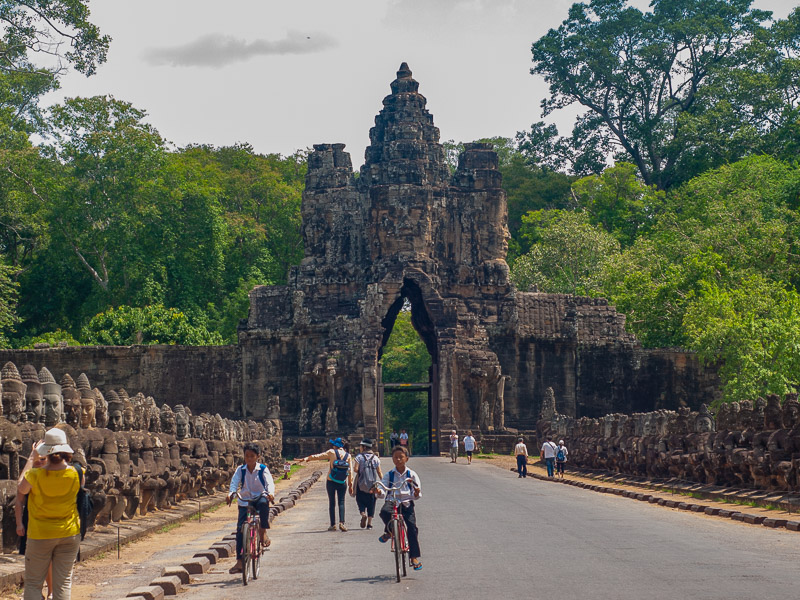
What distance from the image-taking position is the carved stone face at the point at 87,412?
52.4 ft

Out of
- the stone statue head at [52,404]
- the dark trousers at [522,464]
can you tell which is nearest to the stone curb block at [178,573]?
the stone statue head at [52,404]

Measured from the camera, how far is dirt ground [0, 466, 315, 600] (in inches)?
425

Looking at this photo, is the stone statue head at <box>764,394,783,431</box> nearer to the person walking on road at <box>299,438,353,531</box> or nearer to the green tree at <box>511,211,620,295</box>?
the person walking on road at <box>299,438,353,531</box>

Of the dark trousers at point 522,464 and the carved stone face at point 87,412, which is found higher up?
the carved stone face at point 87,412

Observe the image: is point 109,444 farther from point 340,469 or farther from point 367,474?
point 367,474

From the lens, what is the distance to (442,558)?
12648mm

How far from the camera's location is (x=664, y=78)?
77.2 meters

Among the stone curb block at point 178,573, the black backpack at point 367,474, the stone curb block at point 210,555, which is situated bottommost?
the stone curb block at point 210,555

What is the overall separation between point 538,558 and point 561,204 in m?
65.8

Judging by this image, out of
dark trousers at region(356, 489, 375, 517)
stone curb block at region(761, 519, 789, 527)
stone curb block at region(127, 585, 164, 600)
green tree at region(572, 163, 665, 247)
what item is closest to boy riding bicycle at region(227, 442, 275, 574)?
stone curb block at region(127, 585, 164, 600)

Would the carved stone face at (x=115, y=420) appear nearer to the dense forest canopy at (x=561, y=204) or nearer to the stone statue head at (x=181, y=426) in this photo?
the stone statue head at (x=181, y=426)

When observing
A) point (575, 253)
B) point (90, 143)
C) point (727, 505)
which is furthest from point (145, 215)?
point (727, 505)

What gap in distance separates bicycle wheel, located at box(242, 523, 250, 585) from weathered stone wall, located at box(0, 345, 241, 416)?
36541 millimetres

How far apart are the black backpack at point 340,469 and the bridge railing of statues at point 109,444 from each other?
2899 millimetres
